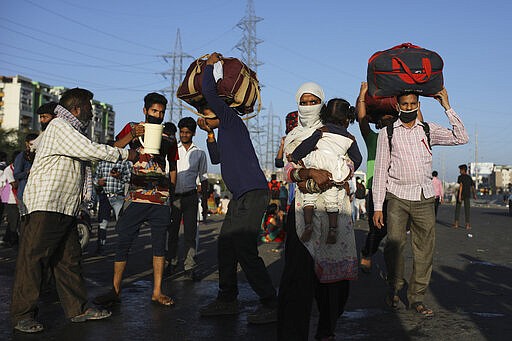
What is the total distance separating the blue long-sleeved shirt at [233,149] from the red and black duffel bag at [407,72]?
4.48 feet

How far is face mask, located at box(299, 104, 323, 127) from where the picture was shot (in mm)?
4410

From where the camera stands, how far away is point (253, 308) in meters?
5.91

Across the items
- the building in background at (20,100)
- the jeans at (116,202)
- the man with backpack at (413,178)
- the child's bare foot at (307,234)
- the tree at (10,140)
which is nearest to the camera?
the child's bare foot at (307,234)

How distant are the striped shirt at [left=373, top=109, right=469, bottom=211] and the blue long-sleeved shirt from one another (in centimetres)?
120

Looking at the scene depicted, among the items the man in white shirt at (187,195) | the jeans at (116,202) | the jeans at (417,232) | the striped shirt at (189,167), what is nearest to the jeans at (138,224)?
the man in white shirt at (187,195)

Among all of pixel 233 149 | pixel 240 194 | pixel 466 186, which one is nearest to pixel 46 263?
pixel 240 194

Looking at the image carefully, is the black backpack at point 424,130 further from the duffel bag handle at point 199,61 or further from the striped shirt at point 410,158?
the duffel bag handle at point 199,61

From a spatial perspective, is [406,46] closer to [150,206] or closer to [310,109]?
[310,109]

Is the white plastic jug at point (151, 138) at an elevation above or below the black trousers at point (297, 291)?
above

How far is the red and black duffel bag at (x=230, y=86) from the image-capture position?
543 centimetres

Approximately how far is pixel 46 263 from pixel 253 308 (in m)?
2.08

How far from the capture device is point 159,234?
6059 millimetres

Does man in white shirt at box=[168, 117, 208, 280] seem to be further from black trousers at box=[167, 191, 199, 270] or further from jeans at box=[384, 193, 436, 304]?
jeans at box=[384, 193, 436, 304]

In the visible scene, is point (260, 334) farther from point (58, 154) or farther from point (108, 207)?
point (108, 207)
